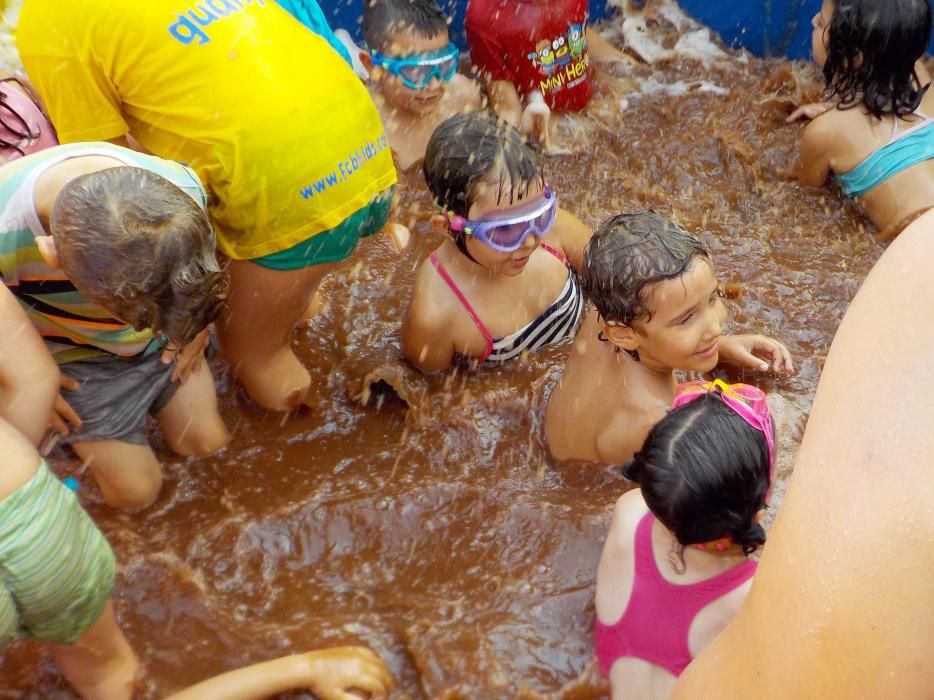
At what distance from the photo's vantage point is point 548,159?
17.0ft

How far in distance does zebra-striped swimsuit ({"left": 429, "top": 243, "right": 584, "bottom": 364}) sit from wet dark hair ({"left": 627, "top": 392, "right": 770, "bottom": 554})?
4.52 ft

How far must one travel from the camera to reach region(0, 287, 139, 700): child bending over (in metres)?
2.09

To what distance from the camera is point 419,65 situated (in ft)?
15.4

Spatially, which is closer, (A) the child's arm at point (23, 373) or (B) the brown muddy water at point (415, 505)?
(A) the child's arm at point (23, 373)

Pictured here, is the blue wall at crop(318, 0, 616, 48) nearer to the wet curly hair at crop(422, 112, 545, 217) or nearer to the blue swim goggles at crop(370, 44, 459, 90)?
the blue swim goggles at crop(370, 44, 459, 90)

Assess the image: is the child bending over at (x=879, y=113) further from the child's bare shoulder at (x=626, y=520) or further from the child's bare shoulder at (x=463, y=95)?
the child's bare shoulder at (x=626, y=520)

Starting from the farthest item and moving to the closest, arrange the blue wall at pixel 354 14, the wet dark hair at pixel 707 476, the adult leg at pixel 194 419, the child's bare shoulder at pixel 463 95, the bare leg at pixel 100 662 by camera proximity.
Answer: the blue wall at pixel 354 14 → the child's bare shoulder at pixel 463 95 → the adult leg at pixel 194 419 → the bare leg at pixel 100 662 → the wet dark hair at pixel 707 476

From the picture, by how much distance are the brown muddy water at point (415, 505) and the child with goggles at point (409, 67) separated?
1.39ft

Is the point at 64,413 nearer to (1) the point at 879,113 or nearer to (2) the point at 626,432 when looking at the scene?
(2) the point at 626,432

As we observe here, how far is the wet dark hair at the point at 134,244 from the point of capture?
2.39m

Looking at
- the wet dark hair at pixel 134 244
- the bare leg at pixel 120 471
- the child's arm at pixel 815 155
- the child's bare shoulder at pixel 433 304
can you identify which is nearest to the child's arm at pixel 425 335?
the child's bare shoulder at pixel 433 304

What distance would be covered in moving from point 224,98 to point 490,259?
→ 3.62ft

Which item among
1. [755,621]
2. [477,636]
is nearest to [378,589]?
[477,636]

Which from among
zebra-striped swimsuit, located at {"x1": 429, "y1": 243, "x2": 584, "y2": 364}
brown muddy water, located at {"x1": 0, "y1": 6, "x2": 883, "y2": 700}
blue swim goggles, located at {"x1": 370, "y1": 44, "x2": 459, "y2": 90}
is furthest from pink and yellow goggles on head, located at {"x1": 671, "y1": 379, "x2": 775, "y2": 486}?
blue swim goggles, located at {"x1": 370, "y1": 44, "x2": 459, "y2": 90}
